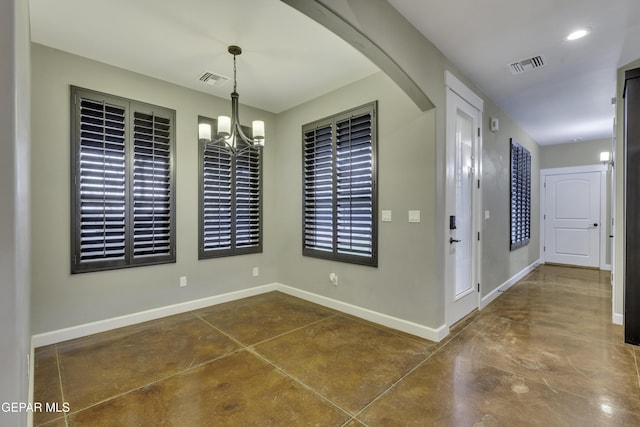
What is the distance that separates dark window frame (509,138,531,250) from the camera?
16.2 ft

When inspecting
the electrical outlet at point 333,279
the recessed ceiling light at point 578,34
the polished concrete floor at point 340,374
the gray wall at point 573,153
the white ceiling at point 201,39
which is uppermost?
the white ceiling at point 201,39

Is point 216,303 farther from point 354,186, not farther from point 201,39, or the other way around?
point 201,39

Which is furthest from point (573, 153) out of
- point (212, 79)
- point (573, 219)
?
point (212, 79)

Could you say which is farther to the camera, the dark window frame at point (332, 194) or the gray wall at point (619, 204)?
the dark window frame at point (332, 194)

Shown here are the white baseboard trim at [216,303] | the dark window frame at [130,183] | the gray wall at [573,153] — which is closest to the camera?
the white baseboard trim at [216,303]

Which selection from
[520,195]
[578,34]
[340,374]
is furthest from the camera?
[520,195]

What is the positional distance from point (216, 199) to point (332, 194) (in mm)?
1580

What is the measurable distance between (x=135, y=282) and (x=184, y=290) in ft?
→ 1.89

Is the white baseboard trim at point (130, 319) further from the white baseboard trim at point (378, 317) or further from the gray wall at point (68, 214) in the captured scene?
the white baseboard trim at point (378, 317)

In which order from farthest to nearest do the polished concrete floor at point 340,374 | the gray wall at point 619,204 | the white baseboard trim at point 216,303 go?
1. the gray wall at point 619,204
2. the white baseboard trim at point 216,303
3. the polished concrete floor at point 340,374

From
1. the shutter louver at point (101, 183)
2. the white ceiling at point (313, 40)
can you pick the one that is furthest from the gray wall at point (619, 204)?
the shutter louver at point (101, 183)

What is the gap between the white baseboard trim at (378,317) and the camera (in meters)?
2.94

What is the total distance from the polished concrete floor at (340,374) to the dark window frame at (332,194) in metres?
0.86

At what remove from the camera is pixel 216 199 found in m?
4.07
